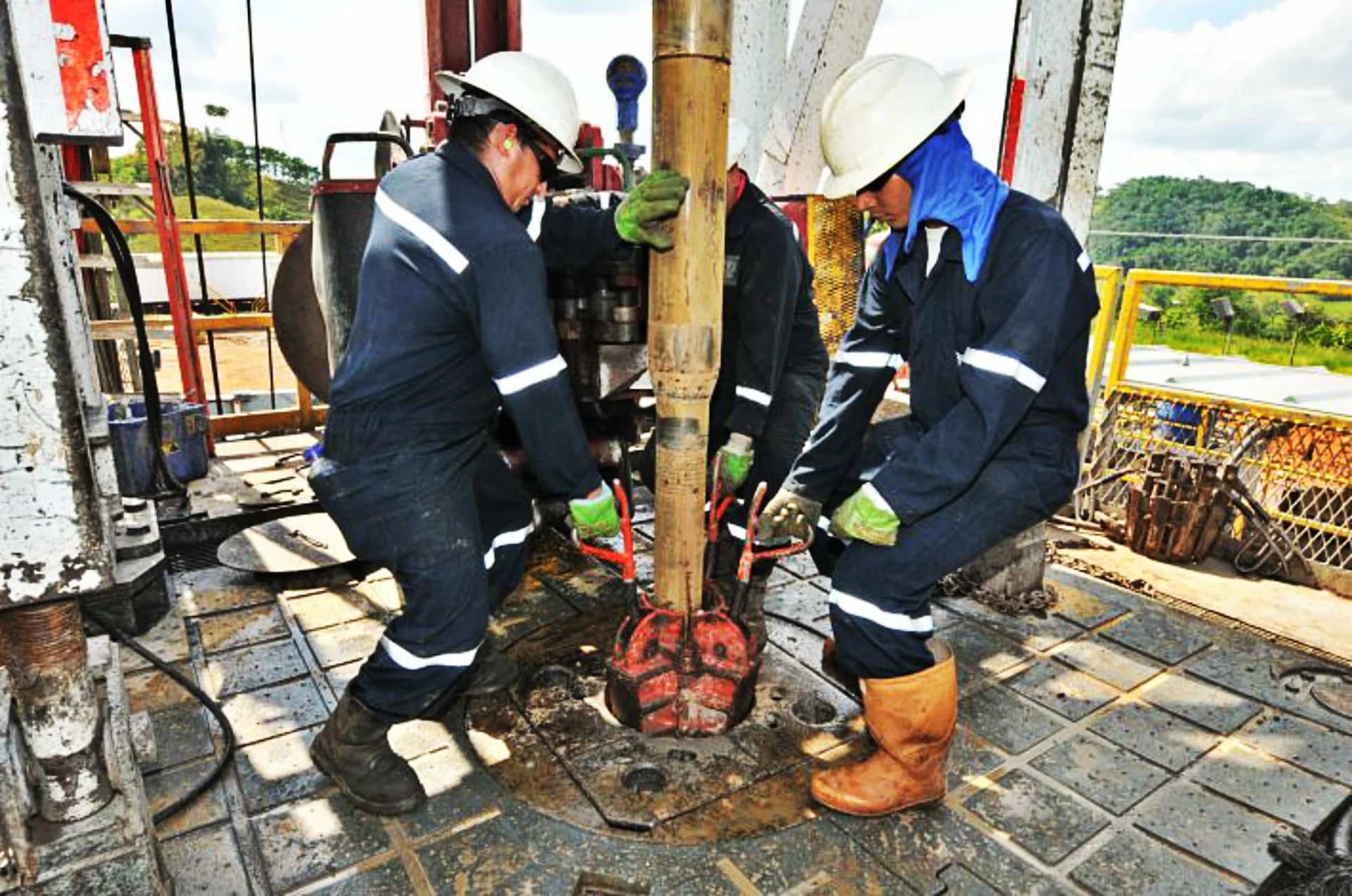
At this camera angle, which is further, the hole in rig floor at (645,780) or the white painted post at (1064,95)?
the white painted post at (1064,95)

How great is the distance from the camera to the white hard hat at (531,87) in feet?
7.53

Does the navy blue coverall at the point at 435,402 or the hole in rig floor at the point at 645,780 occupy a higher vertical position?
the navy blue coverall at the point at 435,402

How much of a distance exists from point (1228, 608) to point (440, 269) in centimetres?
435

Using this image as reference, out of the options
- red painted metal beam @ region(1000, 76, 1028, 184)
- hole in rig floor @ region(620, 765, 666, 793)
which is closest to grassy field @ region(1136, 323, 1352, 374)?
red painted metal beam @ region(1000, 76, 1028, 184)

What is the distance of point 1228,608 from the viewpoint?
4.33 m

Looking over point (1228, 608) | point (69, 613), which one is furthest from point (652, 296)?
point (1228, 608)

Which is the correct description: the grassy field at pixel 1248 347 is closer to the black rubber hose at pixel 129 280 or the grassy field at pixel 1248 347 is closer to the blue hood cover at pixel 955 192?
the blue hood cover at pixel 955 192

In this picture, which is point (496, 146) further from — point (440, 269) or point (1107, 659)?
point (1107, 659)

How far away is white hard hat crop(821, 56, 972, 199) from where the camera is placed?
2.23 metres

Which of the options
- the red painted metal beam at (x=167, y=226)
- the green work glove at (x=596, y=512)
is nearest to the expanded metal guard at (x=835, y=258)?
the green work glove at (x=596, y=512)

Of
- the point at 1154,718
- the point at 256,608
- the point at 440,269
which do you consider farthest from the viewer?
the point at 256,608

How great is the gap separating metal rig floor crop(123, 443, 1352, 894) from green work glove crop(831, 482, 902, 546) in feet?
2.58

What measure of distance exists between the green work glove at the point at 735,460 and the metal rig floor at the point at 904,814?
683 millimetres

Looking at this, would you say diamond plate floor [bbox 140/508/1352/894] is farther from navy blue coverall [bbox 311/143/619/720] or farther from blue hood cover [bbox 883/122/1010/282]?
blue hood cover [bbox 883/122/1010/282]
